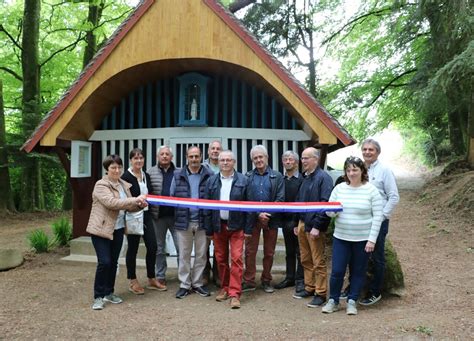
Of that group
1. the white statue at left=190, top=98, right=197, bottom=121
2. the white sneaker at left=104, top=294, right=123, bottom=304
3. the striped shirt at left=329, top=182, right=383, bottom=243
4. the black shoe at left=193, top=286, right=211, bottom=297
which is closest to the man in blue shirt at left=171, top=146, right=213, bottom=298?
the black shoe at left=193, top=286, right=211, bottom=297

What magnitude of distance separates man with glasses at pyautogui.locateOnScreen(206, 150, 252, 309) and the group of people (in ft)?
0.04

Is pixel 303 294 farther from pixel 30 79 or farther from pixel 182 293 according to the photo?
pixel 30 79

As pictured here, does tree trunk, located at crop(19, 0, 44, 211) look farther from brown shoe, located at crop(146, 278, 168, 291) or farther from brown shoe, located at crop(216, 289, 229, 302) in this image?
brown shoe, located at crop(216, 289, 229, 302)

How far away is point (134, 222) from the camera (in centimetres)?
477

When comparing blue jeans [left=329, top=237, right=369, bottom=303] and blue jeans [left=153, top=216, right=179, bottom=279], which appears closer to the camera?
blue jeans [left=329, top=237, right=369, bottom=303]

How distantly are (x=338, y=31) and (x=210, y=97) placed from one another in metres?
9.51

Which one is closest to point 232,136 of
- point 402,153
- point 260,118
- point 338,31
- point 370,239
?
point 260,118

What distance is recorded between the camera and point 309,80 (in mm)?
13461

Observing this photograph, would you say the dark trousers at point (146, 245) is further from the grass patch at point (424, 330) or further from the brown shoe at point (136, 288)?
the grass patch at point (424, 330)

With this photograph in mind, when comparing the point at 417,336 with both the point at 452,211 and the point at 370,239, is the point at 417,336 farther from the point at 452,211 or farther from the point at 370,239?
the point at 452,211

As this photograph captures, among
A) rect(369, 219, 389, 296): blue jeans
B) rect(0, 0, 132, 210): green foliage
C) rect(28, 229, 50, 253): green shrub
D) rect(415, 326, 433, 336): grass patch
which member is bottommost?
rect(415, 326, 433, 336): grass patch

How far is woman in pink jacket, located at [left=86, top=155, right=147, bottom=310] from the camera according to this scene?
4.42 meters

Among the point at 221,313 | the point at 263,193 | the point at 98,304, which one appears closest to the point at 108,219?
the point at 98,304

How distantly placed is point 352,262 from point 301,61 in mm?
9609
